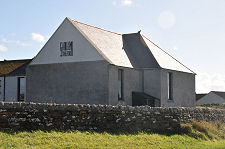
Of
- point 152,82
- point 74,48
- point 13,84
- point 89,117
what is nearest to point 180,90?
point 152,82

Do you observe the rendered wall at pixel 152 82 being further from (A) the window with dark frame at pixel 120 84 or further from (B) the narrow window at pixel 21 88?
(B) the narrow window at pixel 21 88

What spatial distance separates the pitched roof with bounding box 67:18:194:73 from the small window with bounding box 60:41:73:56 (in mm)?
1447

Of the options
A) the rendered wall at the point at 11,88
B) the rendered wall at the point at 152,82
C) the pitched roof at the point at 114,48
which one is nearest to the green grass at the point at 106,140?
the pitched roof at the point at 114,48

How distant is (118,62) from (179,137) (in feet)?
37.0

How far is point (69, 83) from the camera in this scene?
26906mm

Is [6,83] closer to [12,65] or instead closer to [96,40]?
[12,65]

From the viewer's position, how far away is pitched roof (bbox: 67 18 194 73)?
87.0 feet

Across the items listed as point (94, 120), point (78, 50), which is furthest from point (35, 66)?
point (94, 120)

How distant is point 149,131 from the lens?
16.5m

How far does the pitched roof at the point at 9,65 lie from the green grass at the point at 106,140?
21260mm

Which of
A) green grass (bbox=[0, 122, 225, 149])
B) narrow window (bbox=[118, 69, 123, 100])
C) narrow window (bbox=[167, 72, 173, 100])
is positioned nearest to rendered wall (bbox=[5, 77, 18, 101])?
narrow window (bbox=[118, 69, 123, 100])

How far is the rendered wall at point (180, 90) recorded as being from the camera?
29.2 meters

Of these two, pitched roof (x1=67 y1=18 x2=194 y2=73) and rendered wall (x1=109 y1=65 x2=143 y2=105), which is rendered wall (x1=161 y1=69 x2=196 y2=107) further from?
rendered wall (x1=109 y1=65 x2=143 y2=105)

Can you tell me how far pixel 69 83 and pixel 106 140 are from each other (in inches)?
552
